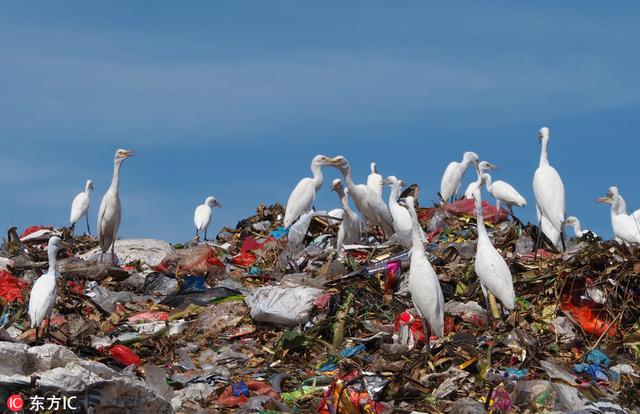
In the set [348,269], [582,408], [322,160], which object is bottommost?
Result: [582,408]

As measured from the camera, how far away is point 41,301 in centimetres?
944

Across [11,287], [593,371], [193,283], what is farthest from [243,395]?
[11,287]

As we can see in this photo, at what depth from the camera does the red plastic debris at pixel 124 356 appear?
920 cm

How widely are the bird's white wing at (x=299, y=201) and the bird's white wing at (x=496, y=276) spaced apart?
20.2 feet

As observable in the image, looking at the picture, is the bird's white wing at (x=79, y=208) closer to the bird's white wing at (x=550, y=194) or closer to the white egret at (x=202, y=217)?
the white egret at (x=202, y=217)

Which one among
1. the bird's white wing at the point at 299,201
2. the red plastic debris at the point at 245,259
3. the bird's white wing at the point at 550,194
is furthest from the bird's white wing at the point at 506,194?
the red plastic debris at the point at 245,259

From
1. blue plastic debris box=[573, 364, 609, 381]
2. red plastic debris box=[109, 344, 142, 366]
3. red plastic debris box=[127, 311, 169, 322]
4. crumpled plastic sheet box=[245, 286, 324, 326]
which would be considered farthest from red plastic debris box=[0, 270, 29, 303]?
blue plastic debris box=[573, 364, 609, 381]

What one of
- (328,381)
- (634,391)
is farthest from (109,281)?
(634,391)

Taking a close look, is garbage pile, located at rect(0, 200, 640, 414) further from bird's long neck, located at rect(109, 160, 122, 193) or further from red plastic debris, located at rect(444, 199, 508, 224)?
bird's long neck, located at rect(109, 160, 122, 193)

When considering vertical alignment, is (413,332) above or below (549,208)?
below

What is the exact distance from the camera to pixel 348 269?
1148 cm

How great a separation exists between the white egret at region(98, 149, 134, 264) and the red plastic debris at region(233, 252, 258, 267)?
1.69 metres

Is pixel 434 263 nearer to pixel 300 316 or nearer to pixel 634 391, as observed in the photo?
pixel 300 316

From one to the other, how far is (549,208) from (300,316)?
195 inches
